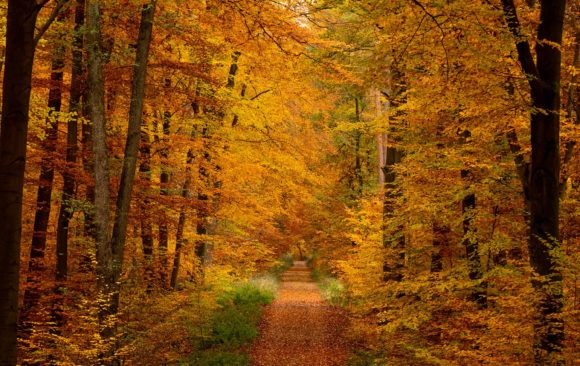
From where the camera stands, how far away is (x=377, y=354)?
42.9 ft

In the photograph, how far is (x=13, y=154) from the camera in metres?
5.00

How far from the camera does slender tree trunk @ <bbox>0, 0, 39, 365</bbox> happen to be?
494 centimetres

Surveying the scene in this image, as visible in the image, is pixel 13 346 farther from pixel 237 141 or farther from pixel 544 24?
pixel 237 141

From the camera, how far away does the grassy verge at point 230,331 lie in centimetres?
1272

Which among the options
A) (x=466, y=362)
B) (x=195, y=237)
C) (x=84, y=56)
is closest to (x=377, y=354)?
(x=466, y=362)

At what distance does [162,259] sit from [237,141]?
14.7ft

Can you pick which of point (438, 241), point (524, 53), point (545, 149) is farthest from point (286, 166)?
point (545, 149)

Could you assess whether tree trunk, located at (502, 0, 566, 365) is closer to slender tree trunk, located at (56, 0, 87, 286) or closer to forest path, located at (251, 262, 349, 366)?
forest path, located at (251, 262, 349, 366)

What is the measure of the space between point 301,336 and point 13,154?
1305 centimetres

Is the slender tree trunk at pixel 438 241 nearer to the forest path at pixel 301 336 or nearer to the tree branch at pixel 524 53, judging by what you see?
the forest path at pixel 301 336

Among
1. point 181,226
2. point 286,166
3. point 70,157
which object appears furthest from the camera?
point 286,166

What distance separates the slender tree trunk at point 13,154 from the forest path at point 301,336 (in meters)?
8.83

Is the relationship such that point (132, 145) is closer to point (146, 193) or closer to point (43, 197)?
point (43, 197)

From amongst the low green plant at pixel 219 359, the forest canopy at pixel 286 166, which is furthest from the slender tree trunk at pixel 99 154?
the low green plant at pixel 219 359
